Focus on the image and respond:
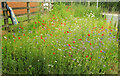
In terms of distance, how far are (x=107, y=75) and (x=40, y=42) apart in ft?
5.57

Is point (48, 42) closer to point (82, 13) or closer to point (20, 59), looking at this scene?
point (20, 59)

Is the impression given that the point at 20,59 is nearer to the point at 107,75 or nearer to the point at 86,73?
the point at 86,73

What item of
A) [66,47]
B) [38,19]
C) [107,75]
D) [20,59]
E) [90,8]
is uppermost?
[90,8]

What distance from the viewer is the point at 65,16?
7531 millimetres

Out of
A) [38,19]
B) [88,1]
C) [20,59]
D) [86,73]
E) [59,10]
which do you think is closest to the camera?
[86,73]

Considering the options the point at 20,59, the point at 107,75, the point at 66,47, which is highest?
the point at 66,47

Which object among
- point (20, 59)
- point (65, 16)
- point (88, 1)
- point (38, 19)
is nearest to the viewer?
point (20, 59)

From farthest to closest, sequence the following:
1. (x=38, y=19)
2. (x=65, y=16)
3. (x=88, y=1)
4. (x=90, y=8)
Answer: (x=88, y=1)
(x=90, y=8)
(x=65, y=16)
(x=38, y=19)

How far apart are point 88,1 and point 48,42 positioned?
7000mm

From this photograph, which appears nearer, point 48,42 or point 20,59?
point 20,59

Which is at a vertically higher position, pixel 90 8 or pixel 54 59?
pixel 90 8

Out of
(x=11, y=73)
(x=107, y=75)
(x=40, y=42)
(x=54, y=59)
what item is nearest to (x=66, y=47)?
(x=54, y=59)

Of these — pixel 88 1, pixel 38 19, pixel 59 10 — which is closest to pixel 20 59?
pixel 38 19

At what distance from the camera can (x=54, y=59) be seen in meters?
3.03
